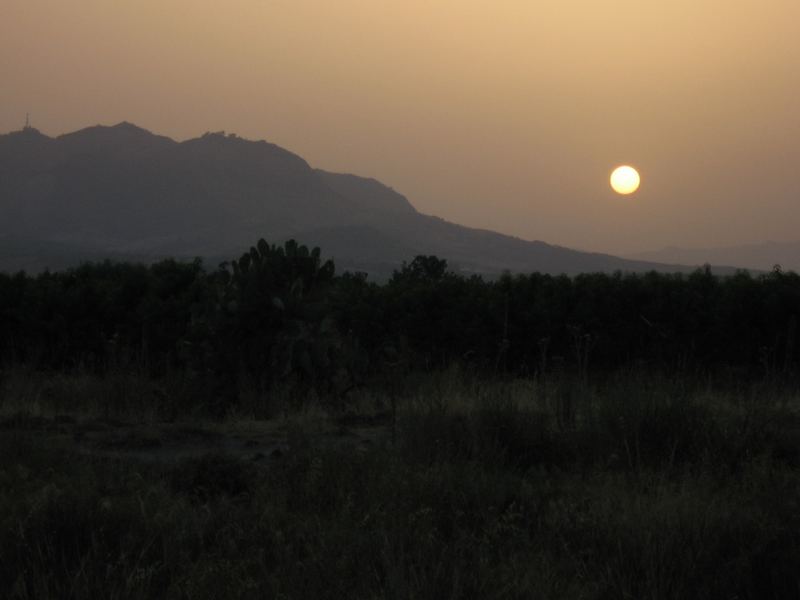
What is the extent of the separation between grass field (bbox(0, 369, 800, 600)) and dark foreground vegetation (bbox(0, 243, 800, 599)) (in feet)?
0.07

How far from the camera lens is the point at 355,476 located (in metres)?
6.89

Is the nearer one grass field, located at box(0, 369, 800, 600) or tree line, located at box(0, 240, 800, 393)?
grass field, located at box(0, 369, 800, 600)

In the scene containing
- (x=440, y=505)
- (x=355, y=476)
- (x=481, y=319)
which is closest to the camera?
(x=440, y=505)

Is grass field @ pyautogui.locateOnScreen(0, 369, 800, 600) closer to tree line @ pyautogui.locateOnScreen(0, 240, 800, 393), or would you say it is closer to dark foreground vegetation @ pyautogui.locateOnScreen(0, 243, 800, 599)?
dark foreground vegetation @ pyautogui.locateOnScreen(0, 243, 800, 599)

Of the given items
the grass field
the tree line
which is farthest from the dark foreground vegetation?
the tree line

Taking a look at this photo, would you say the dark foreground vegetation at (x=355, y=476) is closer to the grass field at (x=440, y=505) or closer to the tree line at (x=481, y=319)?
the grass field at (x=440, y=505)

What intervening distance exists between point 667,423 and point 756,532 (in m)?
2.39

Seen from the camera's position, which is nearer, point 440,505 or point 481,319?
point 440,505

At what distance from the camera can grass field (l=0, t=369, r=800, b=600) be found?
5.02 m

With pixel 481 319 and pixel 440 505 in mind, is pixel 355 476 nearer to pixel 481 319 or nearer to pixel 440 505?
pixel 440 505

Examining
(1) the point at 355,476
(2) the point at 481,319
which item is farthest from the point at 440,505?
(2) the point at 481,319

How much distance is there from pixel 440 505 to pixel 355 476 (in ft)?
2.78

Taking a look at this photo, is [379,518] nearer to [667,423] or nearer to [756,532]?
[756,532]

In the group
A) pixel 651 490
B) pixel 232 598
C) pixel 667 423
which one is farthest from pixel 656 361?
pixel 232 598
